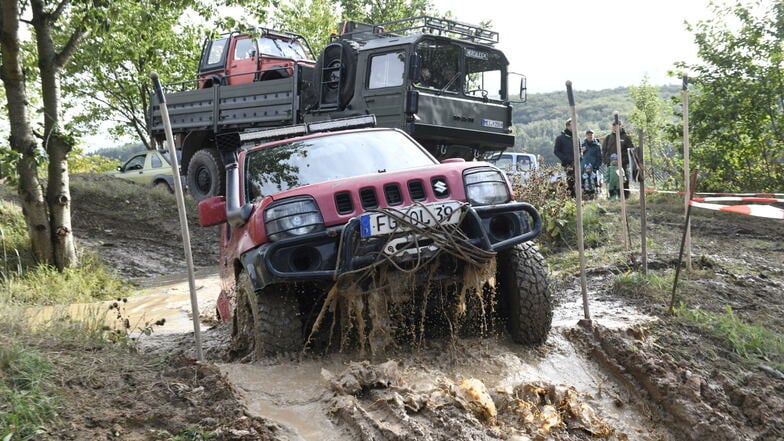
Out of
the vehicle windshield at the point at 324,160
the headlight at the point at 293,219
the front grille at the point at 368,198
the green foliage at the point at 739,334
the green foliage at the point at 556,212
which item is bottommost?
the green foliage at the point at 739,334

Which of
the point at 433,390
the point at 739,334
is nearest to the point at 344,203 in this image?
the point at 433,390

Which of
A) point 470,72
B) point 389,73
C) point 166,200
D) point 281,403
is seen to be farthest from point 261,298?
point 166,200

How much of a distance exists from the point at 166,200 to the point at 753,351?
41.7 ft

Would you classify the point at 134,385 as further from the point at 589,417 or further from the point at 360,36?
the point at 360,36

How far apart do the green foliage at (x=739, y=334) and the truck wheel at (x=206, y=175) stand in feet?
25.8

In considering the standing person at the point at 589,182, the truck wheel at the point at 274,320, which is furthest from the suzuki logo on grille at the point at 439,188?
the standing person at the point at 589,182

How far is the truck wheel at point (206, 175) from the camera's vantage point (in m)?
11.9

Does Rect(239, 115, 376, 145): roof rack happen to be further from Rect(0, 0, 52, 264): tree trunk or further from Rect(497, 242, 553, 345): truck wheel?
Rect(0, 0, 52, 264): tree trunk

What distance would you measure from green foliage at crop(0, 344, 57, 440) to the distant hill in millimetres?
85806

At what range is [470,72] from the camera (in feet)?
37.2

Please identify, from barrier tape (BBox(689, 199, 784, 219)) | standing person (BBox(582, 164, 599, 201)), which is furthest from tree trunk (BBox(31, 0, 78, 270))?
standing person (BBox(582, 164, 599, 201))

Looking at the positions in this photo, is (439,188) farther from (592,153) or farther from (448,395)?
(592,153)

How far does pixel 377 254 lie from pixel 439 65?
7181mm

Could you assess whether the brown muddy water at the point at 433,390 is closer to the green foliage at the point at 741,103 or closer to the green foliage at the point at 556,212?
the green foliage at the point at 556,212
